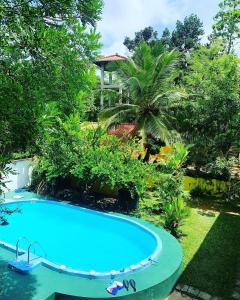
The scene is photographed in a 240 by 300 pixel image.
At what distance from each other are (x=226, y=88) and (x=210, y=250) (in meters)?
7.63

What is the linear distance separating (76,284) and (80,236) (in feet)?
15.1

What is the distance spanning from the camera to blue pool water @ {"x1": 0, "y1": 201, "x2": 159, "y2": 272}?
34.2 ft

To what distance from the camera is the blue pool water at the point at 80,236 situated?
10422 millimetres

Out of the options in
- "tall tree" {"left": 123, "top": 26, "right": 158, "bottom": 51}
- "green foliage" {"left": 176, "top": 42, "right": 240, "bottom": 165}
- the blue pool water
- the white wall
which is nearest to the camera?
the blue pool water

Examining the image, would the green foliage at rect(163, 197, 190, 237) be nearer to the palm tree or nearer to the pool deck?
the pool deck

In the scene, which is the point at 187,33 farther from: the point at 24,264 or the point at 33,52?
the point at 33,52

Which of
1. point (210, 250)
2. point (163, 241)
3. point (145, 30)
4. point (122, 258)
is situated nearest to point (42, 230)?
point (122, 258)

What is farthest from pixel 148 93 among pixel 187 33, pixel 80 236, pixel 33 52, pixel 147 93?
pixel 187 33

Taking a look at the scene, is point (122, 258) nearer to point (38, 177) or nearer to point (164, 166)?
point (164, 166)

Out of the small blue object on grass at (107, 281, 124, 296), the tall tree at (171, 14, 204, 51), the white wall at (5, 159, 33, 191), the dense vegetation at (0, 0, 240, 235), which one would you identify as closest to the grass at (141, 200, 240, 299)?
the dense vegetation at (0, 0, 240, 235)

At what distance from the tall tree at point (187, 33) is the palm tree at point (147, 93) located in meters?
31.6

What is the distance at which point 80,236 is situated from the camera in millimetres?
12484

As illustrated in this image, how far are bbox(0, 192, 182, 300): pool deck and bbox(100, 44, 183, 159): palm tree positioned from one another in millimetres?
8569

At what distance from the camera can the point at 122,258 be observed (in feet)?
34.9
